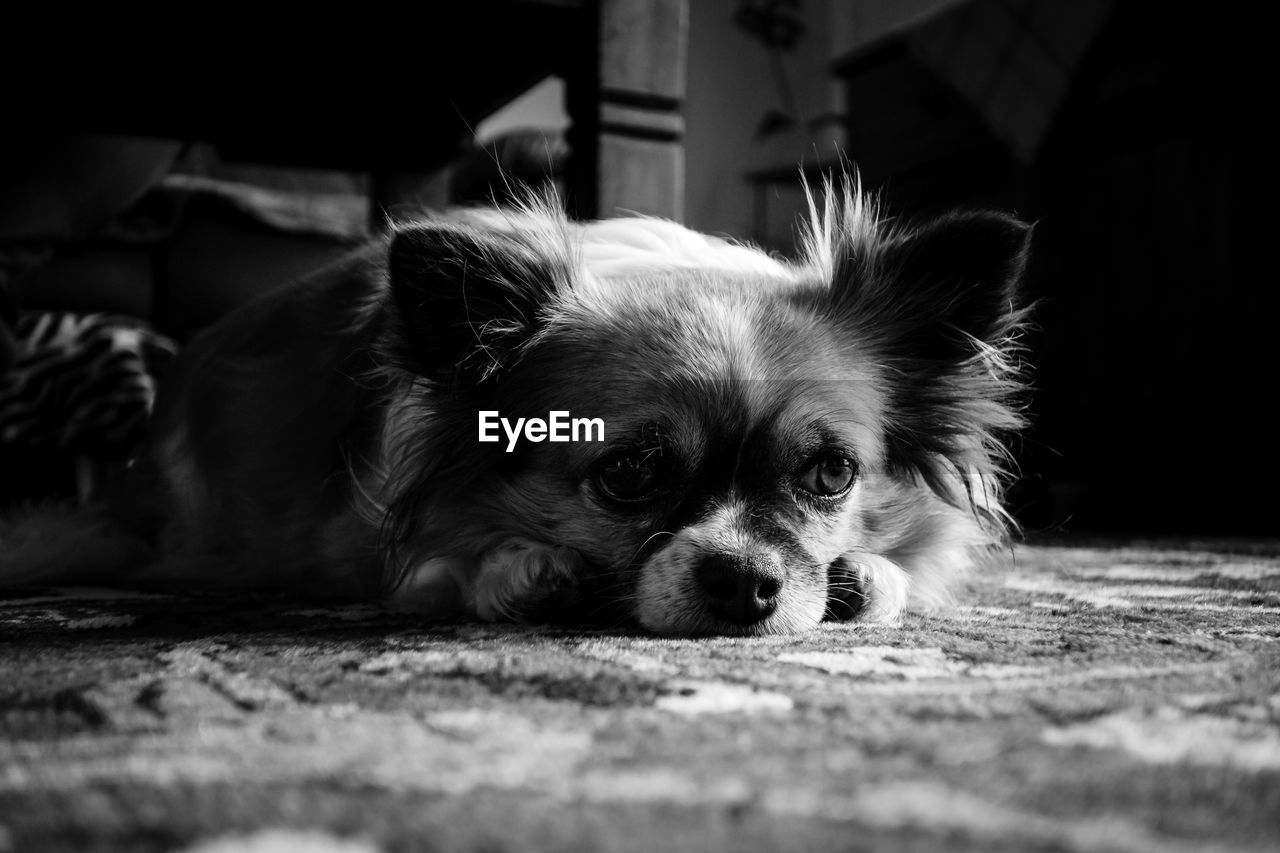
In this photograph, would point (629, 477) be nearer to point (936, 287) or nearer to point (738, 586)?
point (738, 586)

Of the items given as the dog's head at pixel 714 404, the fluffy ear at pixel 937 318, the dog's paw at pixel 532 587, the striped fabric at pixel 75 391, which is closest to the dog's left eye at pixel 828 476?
the dog's head at pixel 714 404

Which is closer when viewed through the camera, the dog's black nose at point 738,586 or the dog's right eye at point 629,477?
the dog's black nose at point 738,586

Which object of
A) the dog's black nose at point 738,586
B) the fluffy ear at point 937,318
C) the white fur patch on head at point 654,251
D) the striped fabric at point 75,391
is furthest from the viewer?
the striped fabric at point 75,391

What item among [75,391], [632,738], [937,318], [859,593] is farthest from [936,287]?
[75,391]

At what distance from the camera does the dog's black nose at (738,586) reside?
1.28m

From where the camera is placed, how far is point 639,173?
2.15 metres

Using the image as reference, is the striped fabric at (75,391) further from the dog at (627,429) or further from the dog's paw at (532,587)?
the dog's paw at (532,587)

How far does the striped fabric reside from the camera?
2.66 m

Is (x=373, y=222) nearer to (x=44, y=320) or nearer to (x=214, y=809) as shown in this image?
(x=44, y=320)

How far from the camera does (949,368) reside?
Result: 67.7 inches

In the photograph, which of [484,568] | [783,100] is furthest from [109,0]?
[783,100]

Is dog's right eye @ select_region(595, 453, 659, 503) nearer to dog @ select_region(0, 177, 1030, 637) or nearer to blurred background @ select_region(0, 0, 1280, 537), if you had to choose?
dog @ select_region(0, 177, 1030, 637)

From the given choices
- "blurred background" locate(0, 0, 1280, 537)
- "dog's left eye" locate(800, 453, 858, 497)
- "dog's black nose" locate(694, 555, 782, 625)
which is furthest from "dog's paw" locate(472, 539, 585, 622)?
"blurred background" locate(0, 0, 1280, 537)

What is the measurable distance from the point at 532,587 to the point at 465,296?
1.41ft
